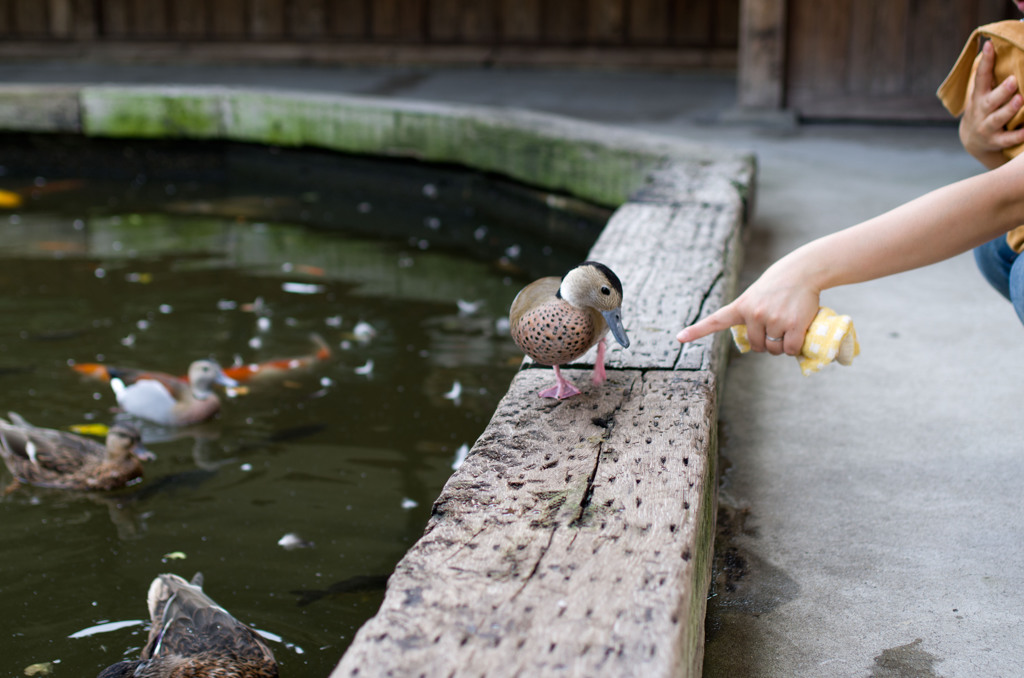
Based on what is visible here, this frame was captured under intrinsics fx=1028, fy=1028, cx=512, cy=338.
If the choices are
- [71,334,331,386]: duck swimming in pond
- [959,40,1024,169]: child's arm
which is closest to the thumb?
[959,40,1024,169]: child's arm

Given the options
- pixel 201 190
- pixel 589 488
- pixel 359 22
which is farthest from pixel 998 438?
pixel 359 22

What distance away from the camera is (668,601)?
151cm

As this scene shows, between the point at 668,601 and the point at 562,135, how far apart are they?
191 inches

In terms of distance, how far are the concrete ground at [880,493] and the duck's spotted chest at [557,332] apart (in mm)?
556

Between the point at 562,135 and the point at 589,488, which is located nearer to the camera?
the point at 589,488

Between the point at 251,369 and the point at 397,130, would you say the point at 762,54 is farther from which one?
the point at 251,369

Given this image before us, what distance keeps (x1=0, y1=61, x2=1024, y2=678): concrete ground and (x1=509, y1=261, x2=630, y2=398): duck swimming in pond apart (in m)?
0.53

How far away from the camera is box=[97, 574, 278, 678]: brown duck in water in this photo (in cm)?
218

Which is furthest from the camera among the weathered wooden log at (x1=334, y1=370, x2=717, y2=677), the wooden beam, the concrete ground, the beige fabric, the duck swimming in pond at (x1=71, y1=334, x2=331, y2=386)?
the wooden beam

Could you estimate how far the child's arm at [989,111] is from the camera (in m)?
2.16

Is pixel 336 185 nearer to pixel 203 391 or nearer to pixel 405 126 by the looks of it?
pixel 405 126

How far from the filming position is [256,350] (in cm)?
438

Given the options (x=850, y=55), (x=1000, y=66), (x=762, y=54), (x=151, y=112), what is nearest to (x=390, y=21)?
(x=151, y=112)

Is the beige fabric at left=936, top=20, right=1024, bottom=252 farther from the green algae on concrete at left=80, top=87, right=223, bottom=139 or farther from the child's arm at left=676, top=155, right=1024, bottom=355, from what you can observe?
the green algae on concrete at left=80, top=87, right=223, bottom=139
